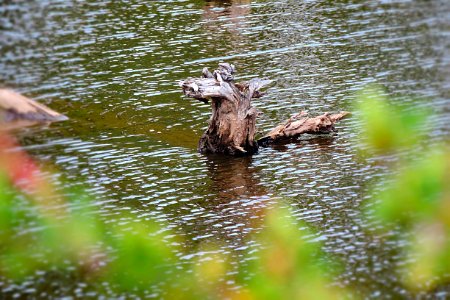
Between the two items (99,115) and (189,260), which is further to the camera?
(99,115)

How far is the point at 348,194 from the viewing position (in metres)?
20.9

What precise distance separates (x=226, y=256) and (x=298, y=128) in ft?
33.2

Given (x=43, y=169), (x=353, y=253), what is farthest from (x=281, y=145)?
(x=353, y=253)

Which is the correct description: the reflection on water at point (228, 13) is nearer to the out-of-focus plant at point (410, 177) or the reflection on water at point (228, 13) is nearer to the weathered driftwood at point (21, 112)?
the weathered driftwood at point (21, 112)

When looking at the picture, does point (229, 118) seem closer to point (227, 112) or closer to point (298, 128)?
Result: point (227, 112)

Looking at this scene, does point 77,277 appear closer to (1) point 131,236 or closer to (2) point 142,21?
(1) point 131,236

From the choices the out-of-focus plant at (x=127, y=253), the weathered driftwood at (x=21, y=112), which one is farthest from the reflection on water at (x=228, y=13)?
the out-of-focus plant at (x=127, y=253)

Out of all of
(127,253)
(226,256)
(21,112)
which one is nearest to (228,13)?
(21,112)

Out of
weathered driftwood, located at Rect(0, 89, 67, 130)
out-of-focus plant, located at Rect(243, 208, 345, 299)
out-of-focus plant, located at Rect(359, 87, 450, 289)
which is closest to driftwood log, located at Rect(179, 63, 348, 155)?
weathered driftwood, located at Rect(0, 89, 67, 130)

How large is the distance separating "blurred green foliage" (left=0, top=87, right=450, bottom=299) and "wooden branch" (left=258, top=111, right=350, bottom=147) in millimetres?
4501

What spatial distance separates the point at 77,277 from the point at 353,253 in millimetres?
5857

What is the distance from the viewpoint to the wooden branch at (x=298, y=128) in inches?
1046

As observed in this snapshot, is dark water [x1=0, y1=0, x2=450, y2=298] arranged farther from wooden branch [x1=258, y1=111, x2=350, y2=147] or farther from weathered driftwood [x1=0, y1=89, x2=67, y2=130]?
weathered driftwood [x1=0, y1=89, x2=67, y2=130]

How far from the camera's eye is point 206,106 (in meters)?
31.8
